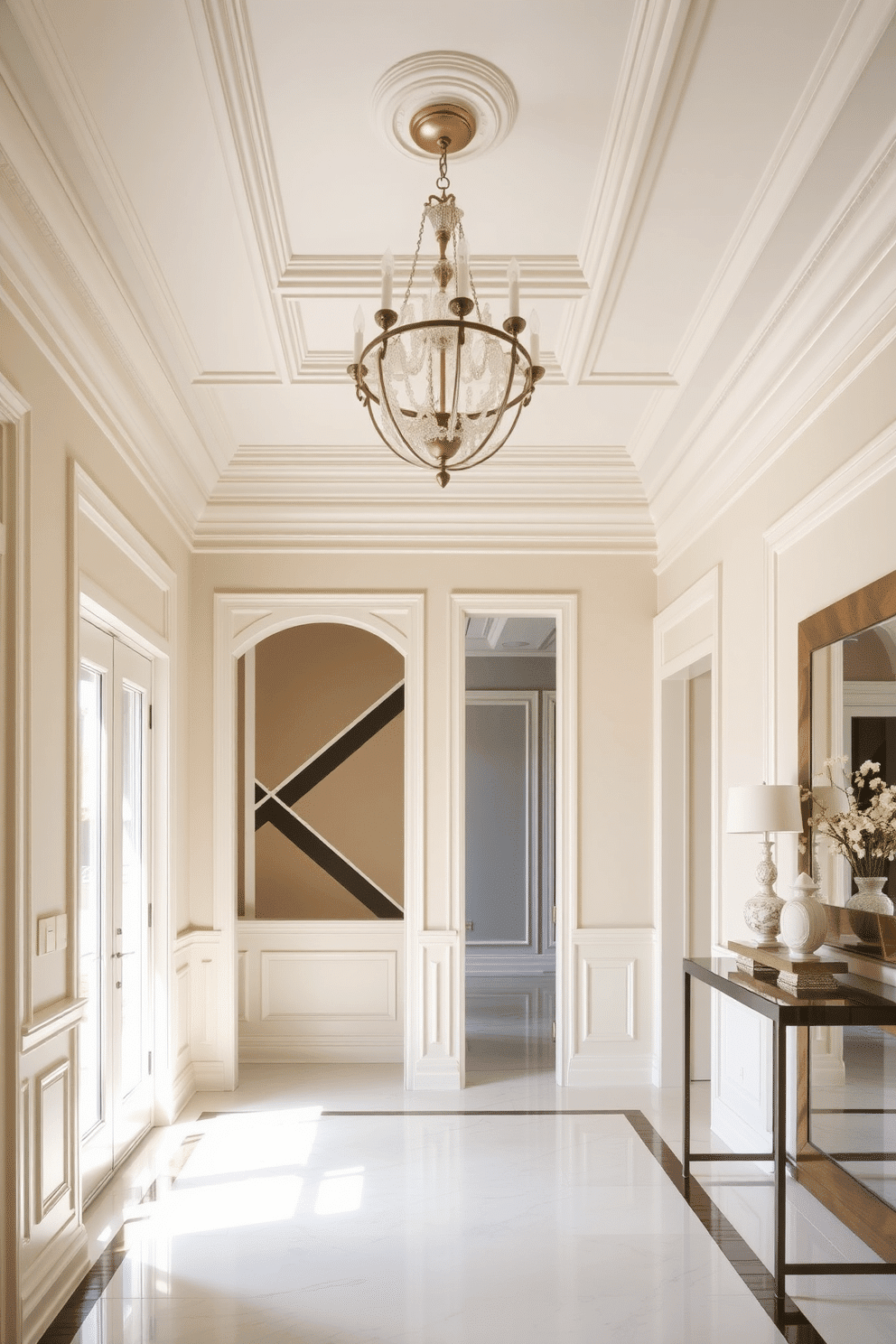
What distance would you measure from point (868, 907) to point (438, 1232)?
1.89m

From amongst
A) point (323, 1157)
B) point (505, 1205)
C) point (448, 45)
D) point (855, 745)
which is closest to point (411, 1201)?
point (505, 1205)

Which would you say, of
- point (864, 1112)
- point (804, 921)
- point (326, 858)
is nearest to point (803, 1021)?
point (804, 921)

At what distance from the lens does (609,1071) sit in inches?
226

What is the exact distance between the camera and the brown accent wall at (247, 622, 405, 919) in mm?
6914

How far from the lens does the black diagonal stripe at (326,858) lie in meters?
6.86

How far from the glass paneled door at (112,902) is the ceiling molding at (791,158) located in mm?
2528

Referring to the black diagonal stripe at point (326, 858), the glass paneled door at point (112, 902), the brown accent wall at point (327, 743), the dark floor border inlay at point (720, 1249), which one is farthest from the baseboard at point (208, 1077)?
the black diagonal stripe at point (326, 858)

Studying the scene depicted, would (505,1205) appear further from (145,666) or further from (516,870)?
(516,870)

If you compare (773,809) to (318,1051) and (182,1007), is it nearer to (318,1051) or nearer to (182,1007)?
(182,1007)

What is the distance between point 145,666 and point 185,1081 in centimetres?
218

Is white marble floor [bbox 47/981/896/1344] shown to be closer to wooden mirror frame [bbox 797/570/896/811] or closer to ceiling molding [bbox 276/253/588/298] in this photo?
wooden mirror frame [bbox 797/570/896/811]

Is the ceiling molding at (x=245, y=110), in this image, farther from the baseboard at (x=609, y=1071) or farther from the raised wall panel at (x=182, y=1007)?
the baseboard at (x=609, y=1071)

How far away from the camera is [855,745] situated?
3.31m

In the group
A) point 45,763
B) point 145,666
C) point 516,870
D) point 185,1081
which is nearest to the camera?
point 45,763
